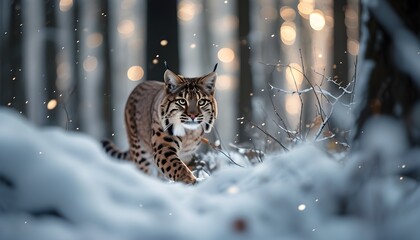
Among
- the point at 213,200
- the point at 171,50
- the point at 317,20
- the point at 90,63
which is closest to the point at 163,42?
the point at 171,50

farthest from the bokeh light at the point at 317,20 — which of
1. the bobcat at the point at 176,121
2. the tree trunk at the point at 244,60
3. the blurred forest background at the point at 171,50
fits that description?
the bobcat at the point at 176,121

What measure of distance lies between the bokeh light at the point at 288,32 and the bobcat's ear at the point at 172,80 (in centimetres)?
1200

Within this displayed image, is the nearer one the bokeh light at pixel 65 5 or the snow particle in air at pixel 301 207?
the snow particle in air at pixel 301 207

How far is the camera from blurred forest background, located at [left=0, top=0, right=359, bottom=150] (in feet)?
34.7

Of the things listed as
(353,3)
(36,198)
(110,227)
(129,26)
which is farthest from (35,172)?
(353,3)

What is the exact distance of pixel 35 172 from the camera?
2.62 m

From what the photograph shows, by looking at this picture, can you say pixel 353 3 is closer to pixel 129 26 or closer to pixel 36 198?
pixel 129 26

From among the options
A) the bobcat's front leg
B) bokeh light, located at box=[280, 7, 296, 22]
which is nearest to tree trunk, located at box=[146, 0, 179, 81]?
the bobcat's front leg

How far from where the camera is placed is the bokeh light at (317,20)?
16466 mm

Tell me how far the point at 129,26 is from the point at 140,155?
26.7ft

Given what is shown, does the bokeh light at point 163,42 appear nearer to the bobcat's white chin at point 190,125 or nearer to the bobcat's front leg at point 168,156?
the bobcat's front leg at point 168,156

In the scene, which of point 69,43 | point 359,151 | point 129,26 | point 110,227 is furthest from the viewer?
point 129,26

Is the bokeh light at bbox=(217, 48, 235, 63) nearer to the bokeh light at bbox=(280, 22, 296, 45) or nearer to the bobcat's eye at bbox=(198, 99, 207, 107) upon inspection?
the bokeh light at bbox=(280, 22, 296, 45)

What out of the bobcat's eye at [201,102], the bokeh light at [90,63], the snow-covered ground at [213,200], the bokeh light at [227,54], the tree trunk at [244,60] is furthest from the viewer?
the bokeh light at [227,54]
